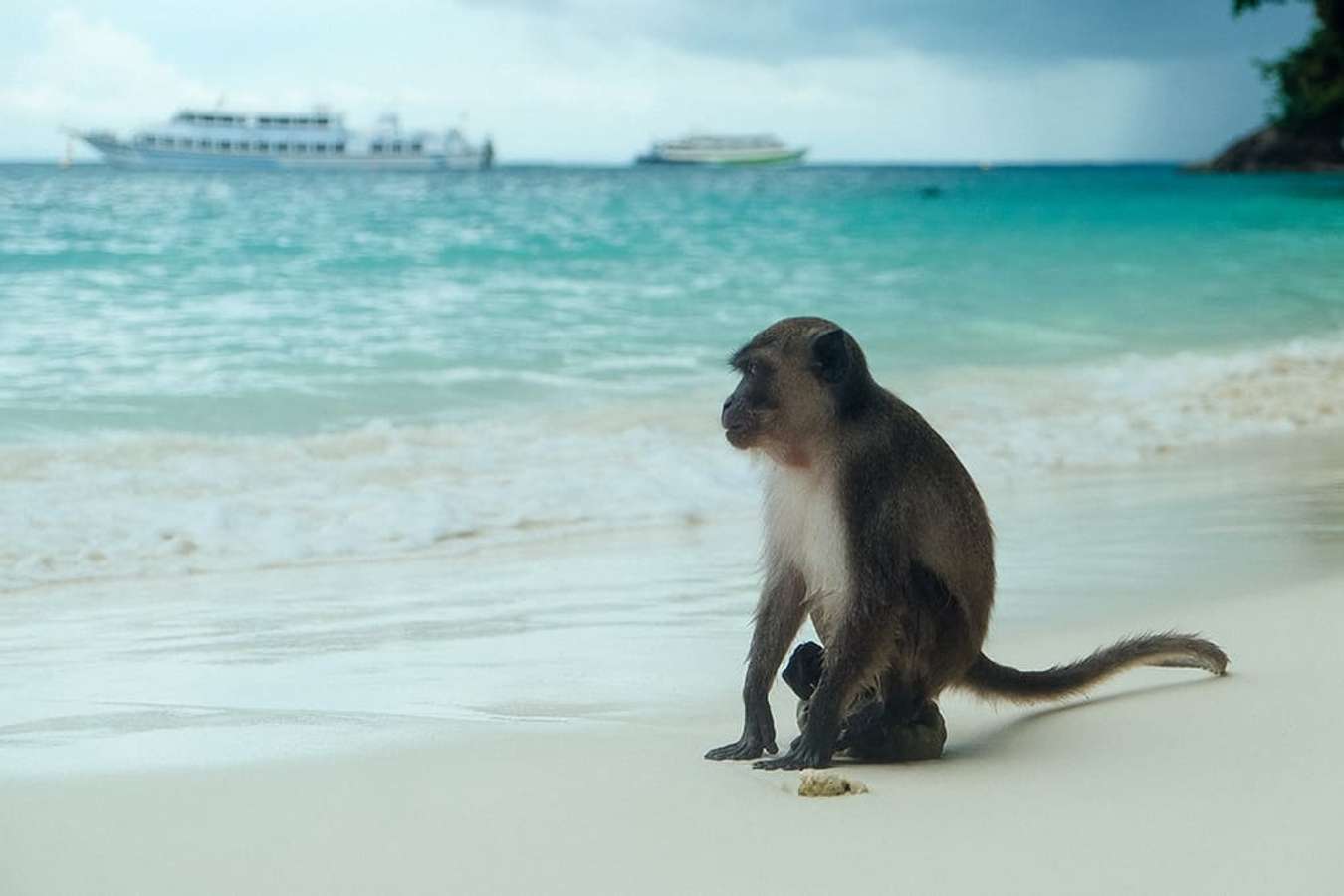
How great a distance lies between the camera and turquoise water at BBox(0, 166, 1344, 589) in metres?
8.73

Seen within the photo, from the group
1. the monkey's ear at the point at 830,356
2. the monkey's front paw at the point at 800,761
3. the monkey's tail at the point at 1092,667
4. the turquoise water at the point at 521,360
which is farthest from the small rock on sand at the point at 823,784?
the turquoise water at the point at 521,360

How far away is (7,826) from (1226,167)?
77321mm

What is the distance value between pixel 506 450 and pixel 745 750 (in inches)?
273

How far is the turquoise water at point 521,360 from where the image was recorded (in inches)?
344

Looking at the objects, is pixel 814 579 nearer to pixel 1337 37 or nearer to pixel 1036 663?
pixel 1036 663

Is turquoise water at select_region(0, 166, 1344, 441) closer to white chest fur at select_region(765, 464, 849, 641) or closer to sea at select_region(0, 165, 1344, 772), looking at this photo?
sea at select_region(0, 165, 1344, 772)

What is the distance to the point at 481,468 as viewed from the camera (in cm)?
1016

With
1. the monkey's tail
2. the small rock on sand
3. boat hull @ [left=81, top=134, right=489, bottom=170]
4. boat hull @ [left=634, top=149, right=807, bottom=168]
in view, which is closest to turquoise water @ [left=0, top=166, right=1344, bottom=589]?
the monkey's tail

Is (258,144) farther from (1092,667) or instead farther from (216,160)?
(1092,667)

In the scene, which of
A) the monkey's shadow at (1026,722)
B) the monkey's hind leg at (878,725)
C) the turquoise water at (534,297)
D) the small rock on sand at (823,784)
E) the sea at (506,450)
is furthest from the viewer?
the turquoise water at (534,297)

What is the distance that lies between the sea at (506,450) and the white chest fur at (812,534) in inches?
33.4

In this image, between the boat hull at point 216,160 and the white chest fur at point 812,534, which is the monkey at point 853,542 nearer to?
the white chest fur at point 812,534

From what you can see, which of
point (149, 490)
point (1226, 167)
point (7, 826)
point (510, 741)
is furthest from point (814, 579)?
point (1226, 167)

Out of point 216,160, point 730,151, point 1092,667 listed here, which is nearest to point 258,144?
point 216,160
